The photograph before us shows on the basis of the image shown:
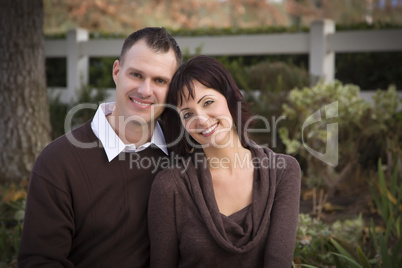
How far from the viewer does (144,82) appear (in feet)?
7.38

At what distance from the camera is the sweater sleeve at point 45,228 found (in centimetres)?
203

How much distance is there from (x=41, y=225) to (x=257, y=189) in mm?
992

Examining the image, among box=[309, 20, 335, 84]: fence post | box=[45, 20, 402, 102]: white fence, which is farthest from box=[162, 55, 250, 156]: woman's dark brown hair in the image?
box=[309, 20, 335, 84]: fence post

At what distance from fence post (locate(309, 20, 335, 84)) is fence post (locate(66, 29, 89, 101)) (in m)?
3.26

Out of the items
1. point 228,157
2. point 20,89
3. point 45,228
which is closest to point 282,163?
point 228,157

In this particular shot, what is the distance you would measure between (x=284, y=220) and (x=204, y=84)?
0.72m

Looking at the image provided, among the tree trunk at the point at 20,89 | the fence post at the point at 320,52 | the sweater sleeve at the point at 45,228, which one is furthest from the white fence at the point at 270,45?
the sweater sleeve at the point at 45,228

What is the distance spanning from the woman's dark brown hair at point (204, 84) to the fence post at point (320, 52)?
3.39 meters

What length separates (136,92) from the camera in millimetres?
2273

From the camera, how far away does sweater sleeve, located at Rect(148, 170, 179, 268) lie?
2.08 meters

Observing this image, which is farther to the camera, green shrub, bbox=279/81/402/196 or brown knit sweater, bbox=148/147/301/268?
green shrub, bbox=279/81/402/196

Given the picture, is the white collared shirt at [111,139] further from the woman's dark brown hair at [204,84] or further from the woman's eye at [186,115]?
the woman's eye at [186,115]

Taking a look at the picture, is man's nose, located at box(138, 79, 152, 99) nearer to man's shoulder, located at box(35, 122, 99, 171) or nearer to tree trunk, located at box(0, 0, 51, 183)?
man's shoulder, located at box(35, 122, 99, 171)

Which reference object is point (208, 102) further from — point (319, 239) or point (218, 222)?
point (319, 239)
